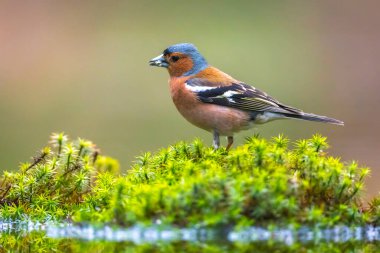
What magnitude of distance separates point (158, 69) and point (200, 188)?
701 inches

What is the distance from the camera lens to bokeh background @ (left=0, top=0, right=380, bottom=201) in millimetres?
18031

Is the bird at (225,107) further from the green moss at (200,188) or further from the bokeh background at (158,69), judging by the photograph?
the bokeh background at (158,69)

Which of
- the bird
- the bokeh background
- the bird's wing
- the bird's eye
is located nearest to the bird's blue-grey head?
the bird's eye

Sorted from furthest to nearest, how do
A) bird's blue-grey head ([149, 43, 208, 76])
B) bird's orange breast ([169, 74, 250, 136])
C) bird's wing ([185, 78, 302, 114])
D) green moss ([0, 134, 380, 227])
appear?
bird's blue-grey head ([149, 43, 208, 76]), bird's wing ([185, 78, 302, 114]), bird's orange breast ([169, 74, 250, 136]), green moss ([0, 134, 380, 227])

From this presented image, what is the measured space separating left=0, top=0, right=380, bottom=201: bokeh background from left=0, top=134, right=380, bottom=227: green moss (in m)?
7.62

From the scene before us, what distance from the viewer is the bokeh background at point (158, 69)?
59.2 feet

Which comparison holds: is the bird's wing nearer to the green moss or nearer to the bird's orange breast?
the bird's orange breast

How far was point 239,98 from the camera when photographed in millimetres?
10195

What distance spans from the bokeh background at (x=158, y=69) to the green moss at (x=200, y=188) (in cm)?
762

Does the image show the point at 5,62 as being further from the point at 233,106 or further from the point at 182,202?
the point at 182,202

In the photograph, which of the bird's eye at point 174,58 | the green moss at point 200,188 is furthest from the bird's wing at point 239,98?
the green moss at point 200,188

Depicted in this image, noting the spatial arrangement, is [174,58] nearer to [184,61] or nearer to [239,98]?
[184,61]

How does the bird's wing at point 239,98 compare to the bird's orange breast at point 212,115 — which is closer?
the bird's orange breast at point 212,115

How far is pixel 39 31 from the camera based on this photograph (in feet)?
83.3
